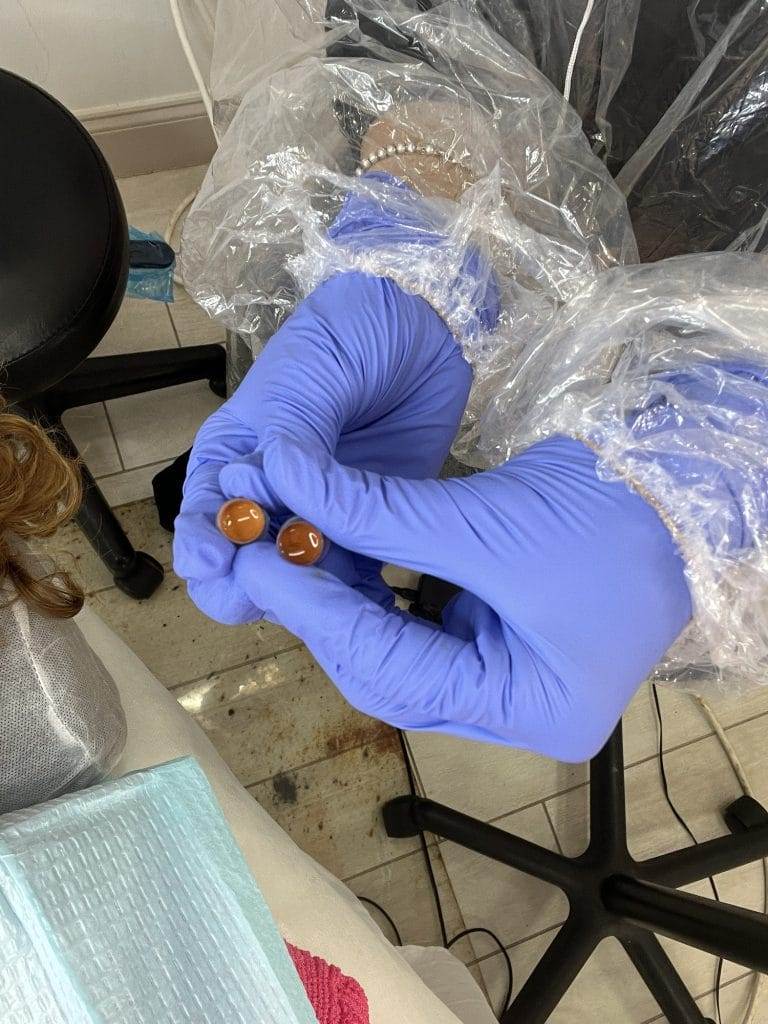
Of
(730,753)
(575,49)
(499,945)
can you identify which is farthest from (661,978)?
(575,49)

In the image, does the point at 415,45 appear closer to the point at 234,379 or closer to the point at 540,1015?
the point at 234,379

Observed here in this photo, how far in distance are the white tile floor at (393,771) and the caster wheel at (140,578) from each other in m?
0.03

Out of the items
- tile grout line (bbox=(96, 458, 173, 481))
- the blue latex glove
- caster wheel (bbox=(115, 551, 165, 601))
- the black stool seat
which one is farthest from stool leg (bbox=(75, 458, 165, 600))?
the blue latex glove

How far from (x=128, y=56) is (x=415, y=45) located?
0.82m

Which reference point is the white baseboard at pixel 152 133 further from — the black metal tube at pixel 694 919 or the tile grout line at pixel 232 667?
the black metal tube at pixel 694 919

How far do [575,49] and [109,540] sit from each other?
957 mm

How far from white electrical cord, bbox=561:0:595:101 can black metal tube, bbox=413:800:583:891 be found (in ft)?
3.38

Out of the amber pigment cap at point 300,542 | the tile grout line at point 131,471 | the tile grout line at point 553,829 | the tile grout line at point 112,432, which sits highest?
the amber pigment cap at point 300,542

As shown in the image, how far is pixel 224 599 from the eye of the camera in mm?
656

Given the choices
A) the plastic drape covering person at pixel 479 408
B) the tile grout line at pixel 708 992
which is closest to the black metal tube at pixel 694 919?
the tile grout line at pixel 708 992

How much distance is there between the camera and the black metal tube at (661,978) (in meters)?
1.06

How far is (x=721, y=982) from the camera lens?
47.8 inches

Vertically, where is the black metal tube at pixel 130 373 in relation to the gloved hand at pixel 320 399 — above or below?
below

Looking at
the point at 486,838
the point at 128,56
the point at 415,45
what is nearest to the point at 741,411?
the point at 415,45
